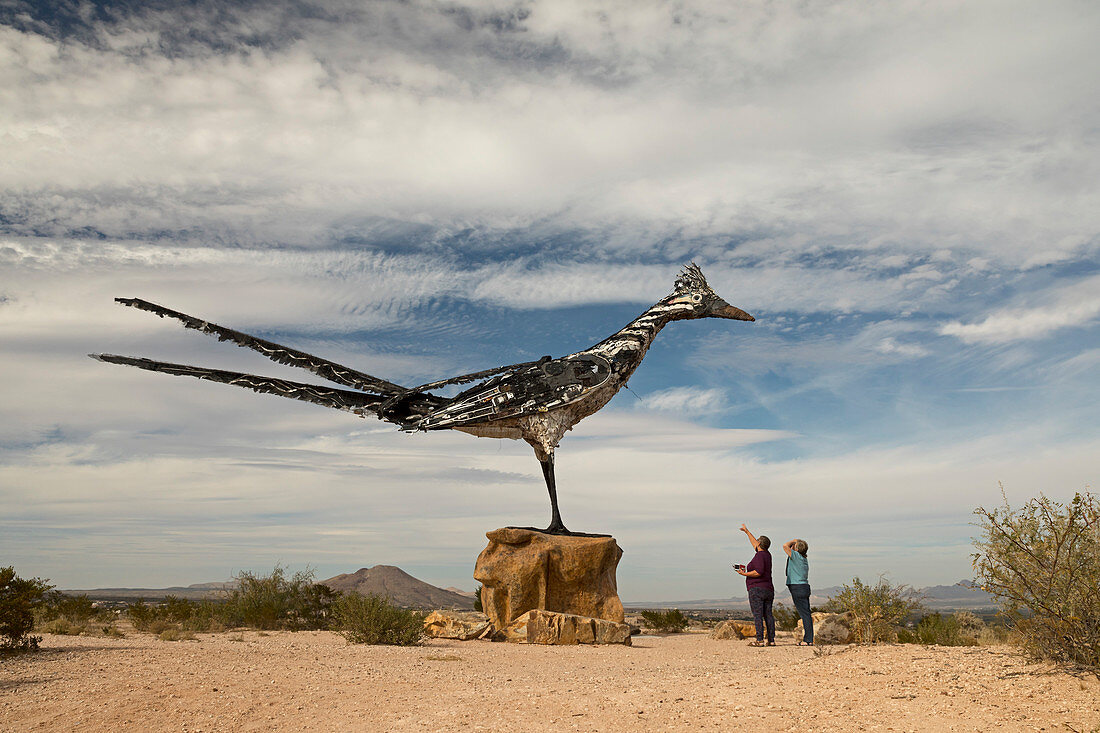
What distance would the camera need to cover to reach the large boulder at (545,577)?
12359 mm

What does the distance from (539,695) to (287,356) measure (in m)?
7.93

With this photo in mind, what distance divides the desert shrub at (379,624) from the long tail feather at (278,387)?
10.7 feet

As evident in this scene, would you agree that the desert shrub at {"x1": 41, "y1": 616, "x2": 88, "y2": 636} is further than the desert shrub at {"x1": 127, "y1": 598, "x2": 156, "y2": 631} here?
No

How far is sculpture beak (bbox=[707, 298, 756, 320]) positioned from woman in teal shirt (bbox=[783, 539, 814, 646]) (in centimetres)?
520

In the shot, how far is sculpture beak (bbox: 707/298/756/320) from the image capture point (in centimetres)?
1457

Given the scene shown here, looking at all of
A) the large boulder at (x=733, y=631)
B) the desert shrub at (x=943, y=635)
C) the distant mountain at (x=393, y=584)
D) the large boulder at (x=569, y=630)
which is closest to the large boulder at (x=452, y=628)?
the large boulder at (x=569, y=630)

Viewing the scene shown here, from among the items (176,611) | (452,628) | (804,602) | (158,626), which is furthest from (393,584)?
(804,602)

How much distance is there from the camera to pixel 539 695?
6.62 meters

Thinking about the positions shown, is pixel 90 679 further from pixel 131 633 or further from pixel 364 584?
pixel 364 584

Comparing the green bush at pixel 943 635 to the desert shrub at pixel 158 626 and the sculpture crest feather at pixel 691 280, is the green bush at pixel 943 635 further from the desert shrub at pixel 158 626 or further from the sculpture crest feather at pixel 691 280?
the desert shrub at pixel 158 626

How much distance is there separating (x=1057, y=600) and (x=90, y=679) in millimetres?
9138

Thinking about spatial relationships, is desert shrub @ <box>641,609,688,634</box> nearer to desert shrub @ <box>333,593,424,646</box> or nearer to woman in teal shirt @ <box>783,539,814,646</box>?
woman in teal shirt @ <box>783,539,814,646</box>

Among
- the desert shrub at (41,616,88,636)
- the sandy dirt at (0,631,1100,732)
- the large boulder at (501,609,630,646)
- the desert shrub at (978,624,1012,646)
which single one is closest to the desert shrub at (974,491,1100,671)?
the sandy dirt at (0,631,1100,732)

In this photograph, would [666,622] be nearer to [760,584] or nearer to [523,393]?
[760,584]
